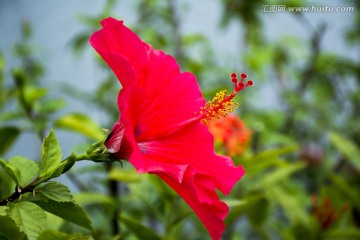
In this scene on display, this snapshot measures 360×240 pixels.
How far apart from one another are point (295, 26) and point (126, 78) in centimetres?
326

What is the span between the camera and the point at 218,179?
44cm

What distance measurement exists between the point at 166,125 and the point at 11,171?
15cm

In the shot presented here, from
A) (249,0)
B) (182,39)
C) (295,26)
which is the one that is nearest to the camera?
(182,39)

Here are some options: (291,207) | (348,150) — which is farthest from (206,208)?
(348,150)

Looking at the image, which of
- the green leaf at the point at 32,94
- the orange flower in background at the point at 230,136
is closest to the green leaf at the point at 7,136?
the green leaf at the point at 32,94

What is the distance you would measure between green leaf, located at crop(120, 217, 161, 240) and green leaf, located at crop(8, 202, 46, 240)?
0.20m

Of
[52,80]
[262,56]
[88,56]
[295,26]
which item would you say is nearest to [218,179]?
[262,56]

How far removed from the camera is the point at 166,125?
457 mm

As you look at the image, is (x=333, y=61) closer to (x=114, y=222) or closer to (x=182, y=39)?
(x=182, y=39)

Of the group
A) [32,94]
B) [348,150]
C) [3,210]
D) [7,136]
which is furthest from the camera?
[348,150]

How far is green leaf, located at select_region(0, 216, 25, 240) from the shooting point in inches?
15.9

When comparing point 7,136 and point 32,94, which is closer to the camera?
point 7,136

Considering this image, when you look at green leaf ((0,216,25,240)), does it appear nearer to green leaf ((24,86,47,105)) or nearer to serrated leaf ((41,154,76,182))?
serrated leaf ((41,154,76,182))

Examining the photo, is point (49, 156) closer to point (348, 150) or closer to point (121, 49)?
point (121, 49)
